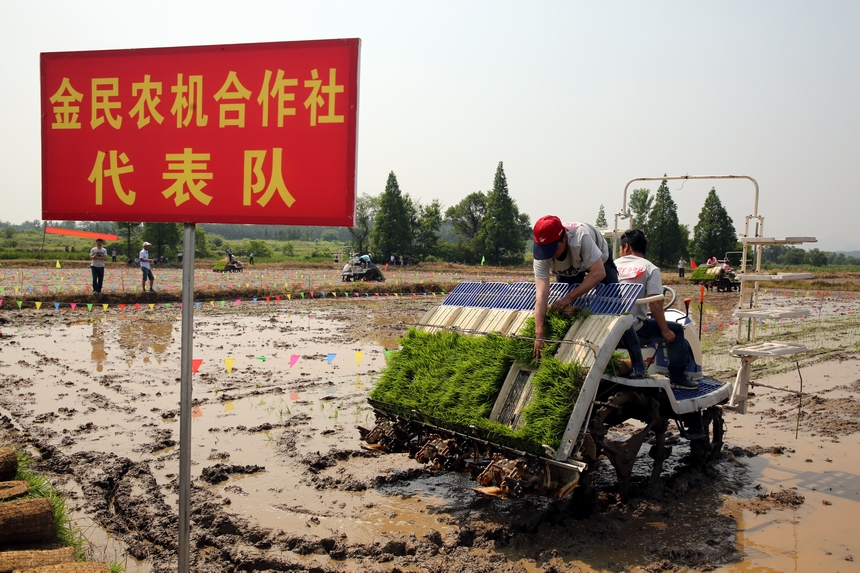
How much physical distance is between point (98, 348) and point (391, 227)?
48.9 m

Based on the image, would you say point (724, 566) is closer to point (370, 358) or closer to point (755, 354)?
point (755, 354)

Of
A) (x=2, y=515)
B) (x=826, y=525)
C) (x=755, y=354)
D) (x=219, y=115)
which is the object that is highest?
(x=219, y=115)

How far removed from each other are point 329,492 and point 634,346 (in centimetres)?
284

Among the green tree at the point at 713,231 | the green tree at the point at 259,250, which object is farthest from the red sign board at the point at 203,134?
the green tree at the point at 259,250

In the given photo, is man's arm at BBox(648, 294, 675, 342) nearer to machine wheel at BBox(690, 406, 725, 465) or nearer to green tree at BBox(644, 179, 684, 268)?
machine wheel at BBox(690, 406, 725, 465)

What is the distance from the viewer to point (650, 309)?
5.89m

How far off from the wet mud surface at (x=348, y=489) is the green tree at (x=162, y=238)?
4027cm

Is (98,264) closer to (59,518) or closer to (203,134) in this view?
(59,518)

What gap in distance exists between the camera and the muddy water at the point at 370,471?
4688mm

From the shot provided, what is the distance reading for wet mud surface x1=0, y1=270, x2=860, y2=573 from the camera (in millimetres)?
4523

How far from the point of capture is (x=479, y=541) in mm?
4660

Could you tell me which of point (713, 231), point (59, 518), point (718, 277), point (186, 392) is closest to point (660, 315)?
point (186, 392)

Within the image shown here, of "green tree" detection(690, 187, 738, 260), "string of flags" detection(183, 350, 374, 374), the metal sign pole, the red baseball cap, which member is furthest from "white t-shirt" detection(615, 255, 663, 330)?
"green tree" detection(690, 187, 738, 260)

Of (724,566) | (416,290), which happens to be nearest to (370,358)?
(724,566)
